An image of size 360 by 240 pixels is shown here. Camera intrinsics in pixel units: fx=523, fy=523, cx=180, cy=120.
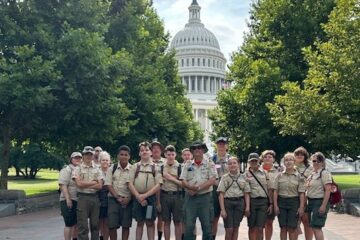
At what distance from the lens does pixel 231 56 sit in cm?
3209

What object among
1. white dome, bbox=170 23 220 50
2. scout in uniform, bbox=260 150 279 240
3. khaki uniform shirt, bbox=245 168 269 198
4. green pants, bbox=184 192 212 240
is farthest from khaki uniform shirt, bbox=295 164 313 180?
white dome, bbox=170 23 220 50

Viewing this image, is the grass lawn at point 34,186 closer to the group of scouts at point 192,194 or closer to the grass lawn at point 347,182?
the group of scouts at point 192,194

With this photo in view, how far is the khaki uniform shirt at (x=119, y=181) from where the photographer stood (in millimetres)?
9705

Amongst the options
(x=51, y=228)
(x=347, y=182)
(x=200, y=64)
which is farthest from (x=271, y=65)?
(x=200, y=64)

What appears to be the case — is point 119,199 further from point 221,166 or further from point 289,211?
point 289,211

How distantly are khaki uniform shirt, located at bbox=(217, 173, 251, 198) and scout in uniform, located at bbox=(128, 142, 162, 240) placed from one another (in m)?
1.20

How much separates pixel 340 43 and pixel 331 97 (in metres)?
2.04

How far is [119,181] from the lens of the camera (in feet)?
31.9

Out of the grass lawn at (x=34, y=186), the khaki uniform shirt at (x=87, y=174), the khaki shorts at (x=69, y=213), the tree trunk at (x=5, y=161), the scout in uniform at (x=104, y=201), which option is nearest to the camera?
the khaki uniform shirt at (x=87, y=174)

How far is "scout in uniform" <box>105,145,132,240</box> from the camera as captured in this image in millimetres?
9669

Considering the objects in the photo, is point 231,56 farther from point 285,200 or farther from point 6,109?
point 285,200

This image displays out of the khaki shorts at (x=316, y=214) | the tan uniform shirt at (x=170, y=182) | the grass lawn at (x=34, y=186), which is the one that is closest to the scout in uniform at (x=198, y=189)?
the tan uniform shirt at (x=170, y=182)

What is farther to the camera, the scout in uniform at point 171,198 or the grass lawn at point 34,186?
the grass lawn at point 34,186

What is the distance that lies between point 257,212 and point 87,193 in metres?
3.16
